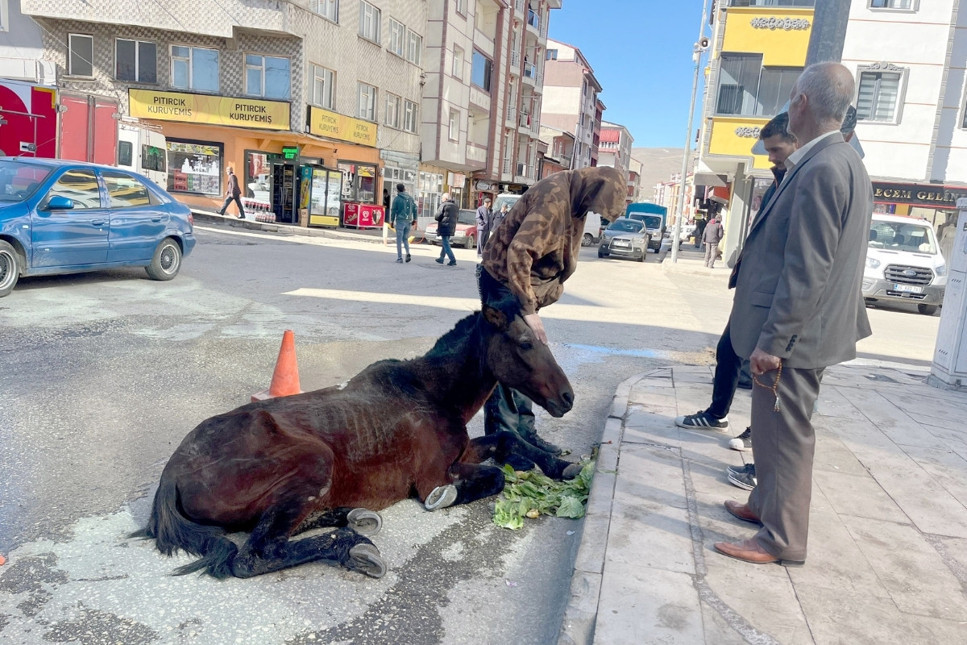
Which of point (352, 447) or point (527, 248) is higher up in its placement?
point (527, 248)

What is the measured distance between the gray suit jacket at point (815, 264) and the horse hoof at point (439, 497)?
164cm

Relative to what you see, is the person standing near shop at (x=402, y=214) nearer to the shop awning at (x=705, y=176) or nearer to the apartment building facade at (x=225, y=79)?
the apartment building facade at (x=225, y=79)

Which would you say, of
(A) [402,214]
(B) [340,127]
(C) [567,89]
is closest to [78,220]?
(A) [402,214]

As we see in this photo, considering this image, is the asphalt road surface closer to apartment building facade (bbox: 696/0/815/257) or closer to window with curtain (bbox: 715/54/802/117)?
apartment building facade (bbox: 696/0/815/257)

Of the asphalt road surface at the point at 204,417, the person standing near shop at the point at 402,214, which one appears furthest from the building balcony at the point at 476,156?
the asphalt road surface at the point at 204,417

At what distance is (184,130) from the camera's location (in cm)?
2642

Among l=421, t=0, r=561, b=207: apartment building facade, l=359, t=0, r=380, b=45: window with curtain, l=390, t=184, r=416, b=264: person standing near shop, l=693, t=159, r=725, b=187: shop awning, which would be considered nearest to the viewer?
l=390, t=184, r=416, b=264: person standing near shop

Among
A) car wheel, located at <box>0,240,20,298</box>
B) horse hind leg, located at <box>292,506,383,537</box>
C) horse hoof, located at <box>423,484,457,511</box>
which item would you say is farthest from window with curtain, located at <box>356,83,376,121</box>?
horse hind leg, located at <box>292,506,383,537</box>

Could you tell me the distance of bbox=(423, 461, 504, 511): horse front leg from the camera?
350 cm

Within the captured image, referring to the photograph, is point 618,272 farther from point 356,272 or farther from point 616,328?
point 616,328

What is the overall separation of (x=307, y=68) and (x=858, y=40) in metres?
19.6

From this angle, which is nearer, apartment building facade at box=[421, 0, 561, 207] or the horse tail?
the horse tail

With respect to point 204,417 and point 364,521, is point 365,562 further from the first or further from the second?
point 204,417

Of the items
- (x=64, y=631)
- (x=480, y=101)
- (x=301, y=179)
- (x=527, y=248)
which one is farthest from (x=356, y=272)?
(x=480, y=101)
